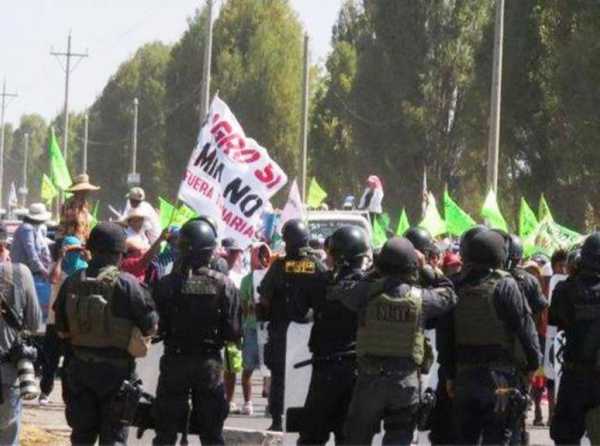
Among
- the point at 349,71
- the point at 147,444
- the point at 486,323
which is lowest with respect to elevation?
the point at 147,444

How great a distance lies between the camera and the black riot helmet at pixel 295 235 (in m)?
14.1

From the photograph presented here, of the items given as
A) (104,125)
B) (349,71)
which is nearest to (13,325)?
(349,71)

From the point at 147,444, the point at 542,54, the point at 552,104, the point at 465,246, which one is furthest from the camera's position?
the point at 542,54

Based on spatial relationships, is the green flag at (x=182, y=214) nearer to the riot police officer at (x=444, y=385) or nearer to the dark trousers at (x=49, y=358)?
the dark trousers at (x=49, y=358)

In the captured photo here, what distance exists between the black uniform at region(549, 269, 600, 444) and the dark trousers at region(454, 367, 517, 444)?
496 millimetres

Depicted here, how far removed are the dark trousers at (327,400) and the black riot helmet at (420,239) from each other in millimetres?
1379

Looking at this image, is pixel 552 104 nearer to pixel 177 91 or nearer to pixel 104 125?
pixel 177 91

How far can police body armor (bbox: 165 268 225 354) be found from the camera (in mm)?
11586

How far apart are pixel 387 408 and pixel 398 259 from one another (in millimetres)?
861

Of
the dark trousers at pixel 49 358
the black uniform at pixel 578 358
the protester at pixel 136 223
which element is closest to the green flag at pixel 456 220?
the protester at pixel 136 223

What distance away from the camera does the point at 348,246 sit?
38.3 feet

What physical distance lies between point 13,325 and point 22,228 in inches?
277

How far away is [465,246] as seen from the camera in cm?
1177

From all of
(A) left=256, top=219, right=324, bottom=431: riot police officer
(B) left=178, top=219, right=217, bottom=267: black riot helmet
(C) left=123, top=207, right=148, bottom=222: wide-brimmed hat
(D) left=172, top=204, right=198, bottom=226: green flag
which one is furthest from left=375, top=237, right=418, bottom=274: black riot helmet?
(D) left=172, top=204, right=198, bottom=226: green flag
